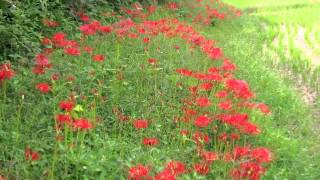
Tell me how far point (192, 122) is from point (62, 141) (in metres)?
1.13

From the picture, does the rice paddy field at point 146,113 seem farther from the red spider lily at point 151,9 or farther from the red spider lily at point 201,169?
the red spider lily at point 151,9

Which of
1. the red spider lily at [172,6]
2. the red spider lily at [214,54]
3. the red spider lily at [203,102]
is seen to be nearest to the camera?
the red spider lily at [203,102]

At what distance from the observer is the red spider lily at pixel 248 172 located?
328 cm

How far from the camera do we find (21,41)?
513cm

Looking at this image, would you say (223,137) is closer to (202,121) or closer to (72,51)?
(202,121)

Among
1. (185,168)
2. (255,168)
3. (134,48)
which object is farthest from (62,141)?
(134,48)

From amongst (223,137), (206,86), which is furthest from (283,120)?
(223,137)

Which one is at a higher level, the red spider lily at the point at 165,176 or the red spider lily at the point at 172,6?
the red spider lily at the point at 172,6

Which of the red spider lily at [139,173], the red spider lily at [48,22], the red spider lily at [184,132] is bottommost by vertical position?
the red spider lily at [184,132]

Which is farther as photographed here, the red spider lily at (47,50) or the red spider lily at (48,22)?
the red spider lily at (48,22)

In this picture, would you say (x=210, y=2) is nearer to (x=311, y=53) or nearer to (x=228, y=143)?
(x=311, y=53)

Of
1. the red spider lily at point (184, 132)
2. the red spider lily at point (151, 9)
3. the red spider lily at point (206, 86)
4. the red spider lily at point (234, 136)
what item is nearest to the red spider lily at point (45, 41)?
the red spider lily at point (206, 86)

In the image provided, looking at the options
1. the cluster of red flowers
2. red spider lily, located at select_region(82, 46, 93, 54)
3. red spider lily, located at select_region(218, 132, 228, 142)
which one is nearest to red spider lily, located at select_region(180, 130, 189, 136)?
the cluster of red flowers

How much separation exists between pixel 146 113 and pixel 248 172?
132cm
